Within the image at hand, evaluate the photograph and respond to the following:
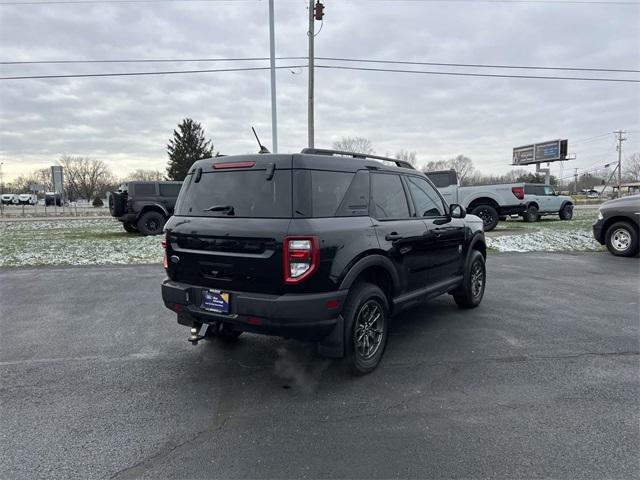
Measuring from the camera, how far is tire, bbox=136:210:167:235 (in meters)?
15.2

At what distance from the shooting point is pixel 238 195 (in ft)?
11.9

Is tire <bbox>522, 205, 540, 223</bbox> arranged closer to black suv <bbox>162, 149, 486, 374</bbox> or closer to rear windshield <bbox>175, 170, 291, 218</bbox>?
black suv <bbox>162, 149, 486, 374</bbox>

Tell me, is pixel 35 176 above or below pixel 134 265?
above

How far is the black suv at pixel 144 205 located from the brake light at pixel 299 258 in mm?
13264

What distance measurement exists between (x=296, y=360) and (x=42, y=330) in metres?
3.28

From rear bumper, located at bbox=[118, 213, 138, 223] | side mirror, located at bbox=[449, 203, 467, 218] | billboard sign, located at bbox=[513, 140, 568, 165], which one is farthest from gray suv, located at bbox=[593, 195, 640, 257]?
billboard sign, located at bbox=[513, 140, 568, 165]

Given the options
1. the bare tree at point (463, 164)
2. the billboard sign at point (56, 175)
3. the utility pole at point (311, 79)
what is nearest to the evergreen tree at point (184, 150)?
the billboard sign at point (56, 175)

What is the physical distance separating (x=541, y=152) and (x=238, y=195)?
207 ft

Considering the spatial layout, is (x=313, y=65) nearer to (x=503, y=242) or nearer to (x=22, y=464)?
(x=503, y=242)

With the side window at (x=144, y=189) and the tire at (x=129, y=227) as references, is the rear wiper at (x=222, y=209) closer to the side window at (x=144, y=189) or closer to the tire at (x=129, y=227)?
the side window at (x=144, y=189)

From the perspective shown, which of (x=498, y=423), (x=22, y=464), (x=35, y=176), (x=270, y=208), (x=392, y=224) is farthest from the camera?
(x=35, y=176)

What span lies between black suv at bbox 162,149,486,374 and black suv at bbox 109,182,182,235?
1210 centimetres

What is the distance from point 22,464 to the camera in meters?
2.58

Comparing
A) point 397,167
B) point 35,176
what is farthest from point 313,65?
point 35,176
